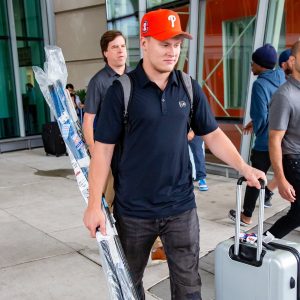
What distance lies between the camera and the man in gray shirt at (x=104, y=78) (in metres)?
3.45

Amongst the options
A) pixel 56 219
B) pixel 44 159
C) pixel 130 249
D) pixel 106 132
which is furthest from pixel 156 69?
pixel 44 159

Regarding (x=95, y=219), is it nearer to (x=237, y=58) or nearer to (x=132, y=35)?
(x=237, y=58)

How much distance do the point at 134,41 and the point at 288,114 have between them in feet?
23.8

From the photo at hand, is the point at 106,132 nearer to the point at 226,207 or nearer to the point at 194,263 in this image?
the point at 194,263

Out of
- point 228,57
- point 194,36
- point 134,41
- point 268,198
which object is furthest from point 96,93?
point 134,41

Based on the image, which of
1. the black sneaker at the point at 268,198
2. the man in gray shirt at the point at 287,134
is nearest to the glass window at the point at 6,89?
the black sneaker at the point at 268,198

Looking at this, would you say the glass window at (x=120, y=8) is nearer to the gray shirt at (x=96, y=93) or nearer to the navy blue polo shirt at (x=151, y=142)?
the gray shirt at (x=96, y=93)

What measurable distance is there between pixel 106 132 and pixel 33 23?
10.8 metres

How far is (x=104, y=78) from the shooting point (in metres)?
3.51

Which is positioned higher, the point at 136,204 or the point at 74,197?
the point at 136,204

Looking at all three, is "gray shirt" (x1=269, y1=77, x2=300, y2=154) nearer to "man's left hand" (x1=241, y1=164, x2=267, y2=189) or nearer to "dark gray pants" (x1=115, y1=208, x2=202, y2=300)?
"man's left hand" (x1=241, y1=164, x2=267, y2=189)

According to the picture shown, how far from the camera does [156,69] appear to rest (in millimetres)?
2271

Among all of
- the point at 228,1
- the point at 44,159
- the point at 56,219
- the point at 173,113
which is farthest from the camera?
the point at 44,159

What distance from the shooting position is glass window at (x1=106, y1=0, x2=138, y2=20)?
992 cm
